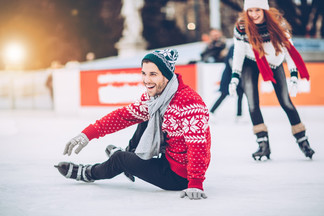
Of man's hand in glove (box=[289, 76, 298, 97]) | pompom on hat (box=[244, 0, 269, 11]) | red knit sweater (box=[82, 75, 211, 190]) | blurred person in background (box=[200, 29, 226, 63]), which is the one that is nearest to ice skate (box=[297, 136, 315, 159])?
man's hand in glove (box=[289, 76, 298, 97])

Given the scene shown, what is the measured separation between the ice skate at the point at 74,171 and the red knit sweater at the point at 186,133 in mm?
346

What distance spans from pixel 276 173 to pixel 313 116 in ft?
22.7

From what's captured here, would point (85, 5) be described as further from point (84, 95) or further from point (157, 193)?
point (157, 193)

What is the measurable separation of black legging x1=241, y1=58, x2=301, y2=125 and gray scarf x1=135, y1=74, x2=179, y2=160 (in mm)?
1901

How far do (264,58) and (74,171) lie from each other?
2.09 metres

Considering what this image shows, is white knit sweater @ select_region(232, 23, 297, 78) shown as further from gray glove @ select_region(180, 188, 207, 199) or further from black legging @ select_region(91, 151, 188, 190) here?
gray glove @ select_region(180, 188, 207, 199)

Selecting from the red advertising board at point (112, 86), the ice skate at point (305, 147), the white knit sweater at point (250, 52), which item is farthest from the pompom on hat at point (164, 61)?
the red advertising board at point (112, 86)

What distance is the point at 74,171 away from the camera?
3965 mm

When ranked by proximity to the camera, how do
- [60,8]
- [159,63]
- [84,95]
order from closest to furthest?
1. [159,63]
2. [84,95]
3. [60,8]

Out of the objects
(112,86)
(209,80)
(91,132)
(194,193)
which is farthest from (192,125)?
(112,86)

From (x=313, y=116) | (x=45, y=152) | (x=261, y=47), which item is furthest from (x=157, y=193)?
(x=313, y=116)

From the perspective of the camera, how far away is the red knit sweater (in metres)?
3.33

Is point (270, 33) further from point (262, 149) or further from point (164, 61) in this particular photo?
point (164, 61)

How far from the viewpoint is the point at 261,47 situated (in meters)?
5.12
